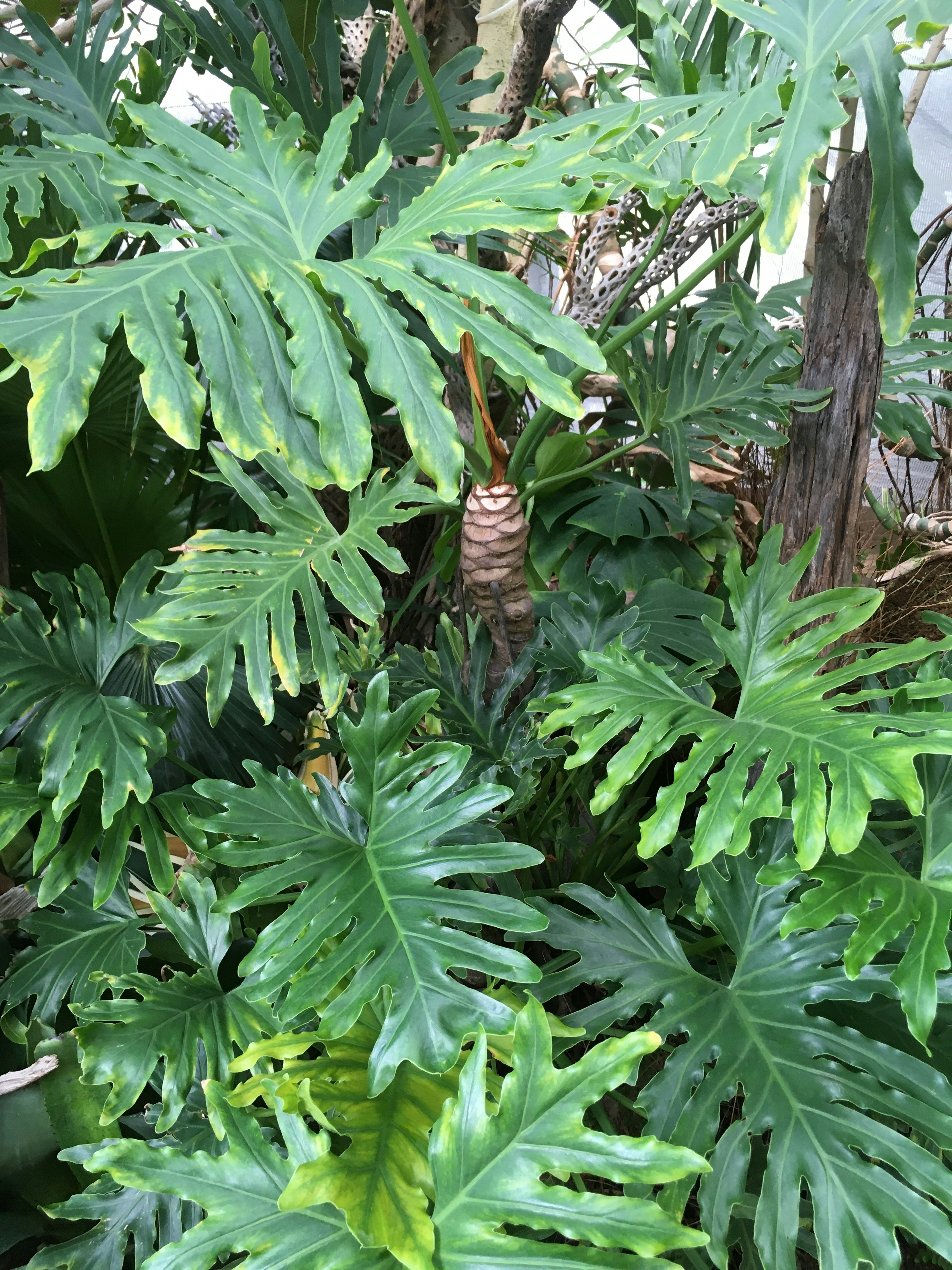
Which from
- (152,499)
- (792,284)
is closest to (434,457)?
(152,499)

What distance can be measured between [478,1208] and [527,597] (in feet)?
1.97

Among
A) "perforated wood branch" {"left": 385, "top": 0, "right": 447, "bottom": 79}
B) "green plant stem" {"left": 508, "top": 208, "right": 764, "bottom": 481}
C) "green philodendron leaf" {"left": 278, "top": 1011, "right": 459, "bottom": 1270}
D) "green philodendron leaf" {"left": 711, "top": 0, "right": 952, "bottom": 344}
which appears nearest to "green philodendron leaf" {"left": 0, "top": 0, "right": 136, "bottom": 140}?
"perforated wood branch" {"left": 385, "top": 0, "right": 447, "bottom": 79}

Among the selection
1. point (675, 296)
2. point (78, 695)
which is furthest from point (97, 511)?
point (675, 296)

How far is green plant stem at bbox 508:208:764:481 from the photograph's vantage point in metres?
0.85

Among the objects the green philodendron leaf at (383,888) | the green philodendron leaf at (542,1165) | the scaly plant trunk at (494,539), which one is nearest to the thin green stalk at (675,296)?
the scaly plant trunk at (494,539)

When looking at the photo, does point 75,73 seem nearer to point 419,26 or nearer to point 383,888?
point 419,26

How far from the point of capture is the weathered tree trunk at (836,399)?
2.75 ft

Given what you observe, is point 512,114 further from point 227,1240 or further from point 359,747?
point 227,1240

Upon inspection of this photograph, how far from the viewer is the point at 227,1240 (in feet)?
1.78

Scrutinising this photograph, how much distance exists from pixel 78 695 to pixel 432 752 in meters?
0.42

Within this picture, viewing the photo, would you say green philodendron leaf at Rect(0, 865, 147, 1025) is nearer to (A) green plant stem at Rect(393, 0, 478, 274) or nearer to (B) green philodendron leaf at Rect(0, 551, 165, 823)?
(B) green philodendron leaf at Rect(0, 551, 165, 823)

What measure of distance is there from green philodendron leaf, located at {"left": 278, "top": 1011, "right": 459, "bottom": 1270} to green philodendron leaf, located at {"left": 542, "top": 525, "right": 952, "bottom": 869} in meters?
0.26

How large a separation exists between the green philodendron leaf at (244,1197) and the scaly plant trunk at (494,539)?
537 mm

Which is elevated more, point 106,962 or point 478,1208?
point 478,1208
